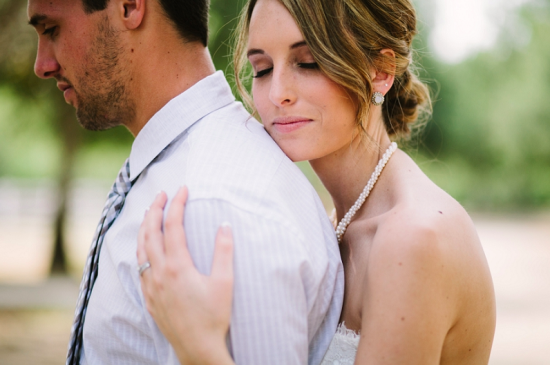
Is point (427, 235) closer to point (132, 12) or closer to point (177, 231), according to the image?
point (177, 231)

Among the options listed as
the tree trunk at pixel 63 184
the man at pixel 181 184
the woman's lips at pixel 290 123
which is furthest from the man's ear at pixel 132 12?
the tree trunk at pixel 63 184

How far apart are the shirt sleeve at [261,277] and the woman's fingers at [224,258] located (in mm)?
25

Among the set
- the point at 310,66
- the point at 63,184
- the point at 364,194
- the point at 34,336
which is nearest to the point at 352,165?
the point at 364,194

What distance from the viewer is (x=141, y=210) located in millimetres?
1812

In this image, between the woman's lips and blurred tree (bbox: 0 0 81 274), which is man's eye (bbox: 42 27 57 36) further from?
blurred tree (bbox: 0 0 81 274)

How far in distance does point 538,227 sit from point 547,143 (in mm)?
3803

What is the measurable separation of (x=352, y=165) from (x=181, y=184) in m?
0.89

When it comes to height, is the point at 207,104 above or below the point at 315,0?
below

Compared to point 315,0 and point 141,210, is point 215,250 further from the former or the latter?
point 315,0

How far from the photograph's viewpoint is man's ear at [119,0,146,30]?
2029mm

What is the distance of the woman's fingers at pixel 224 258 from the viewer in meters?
1.44

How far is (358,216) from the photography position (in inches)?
88.0

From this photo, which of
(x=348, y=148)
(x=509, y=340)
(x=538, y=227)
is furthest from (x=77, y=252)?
(x=538, y=227)

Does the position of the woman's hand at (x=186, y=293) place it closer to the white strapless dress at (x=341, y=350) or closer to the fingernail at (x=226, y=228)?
the fingernail at (x=226, y=228)
